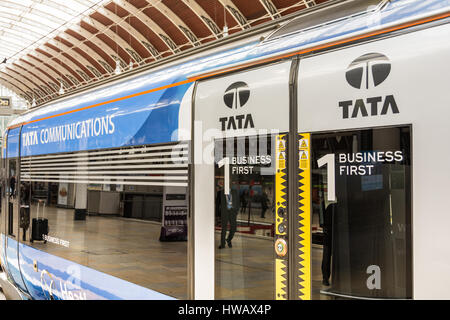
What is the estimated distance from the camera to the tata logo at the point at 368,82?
2.46 m

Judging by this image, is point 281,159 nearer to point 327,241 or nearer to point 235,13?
point 327,241

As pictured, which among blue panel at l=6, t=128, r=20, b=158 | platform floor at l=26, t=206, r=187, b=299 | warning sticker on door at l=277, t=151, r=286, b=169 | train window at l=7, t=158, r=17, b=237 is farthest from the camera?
blue panel at l=6, t=128, r=20, b=158

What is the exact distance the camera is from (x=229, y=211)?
10.7 ft

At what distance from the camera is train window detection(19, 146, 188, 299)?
3.78 metres

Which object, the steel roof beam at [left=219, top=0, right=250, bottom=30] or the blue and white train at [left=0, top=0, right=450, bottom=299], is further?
the steel roof beam at [left=219, top=0, right=250, bottom=30]

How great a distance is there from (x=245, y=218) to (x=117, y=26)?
117ft

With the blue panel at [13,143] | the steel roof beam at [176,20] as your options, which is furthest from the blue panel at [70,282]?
the steel roof beam at [176,20]

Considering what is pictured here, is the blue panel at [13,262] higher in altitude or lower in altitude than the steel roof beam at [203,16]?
lower

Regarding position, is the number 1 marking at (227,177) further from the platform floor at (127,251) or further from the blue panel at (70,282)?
the blue panel at (70,282)

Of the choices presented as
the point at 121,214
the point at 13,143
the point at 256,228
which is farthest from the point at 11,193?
the point at 256,228

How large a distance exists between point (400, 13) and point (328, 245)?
1.36 meters

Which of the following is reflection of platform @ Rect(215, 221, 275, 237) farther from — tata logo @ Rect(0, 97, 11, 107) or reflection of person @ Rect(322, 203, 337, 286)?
tata logo @ Rect(0, 97, 11, 107)

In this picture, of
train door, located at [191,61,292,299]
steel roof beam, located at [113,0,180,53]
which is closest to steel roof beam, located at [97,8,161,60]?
steel roof beam, located at [113,0,180,53]
